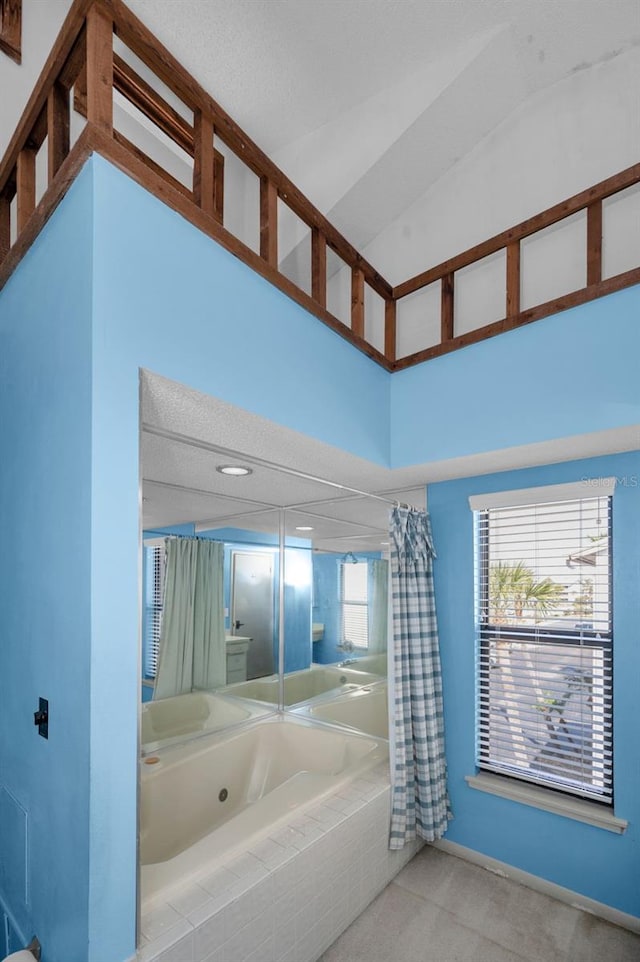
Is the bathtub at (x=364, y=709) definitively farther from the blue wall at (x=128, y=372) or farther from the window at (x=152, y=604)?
the blue wall at (x=128, y=372)

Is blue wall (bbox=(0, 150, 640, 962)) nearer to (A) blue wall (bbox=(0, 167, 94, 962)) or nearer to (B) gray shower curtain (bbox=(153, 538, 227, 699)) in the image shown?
(A) blue wall (bbox=(0, 167, 94, 962))

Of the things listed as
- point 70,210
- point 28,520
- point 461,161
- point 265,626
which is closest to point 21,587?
point 28,520

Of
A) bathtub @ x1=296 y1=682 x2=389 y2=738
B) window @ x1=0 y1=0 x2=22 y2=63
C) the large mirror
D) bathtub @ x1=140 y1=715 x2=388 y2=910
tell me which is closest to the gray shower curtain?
the large mirror

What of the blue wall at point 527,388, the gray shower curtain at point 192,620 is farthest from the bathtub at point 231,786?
the blue wall at point 527,388

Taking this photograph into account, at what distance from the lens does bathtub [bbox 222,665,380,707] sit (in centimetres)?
322

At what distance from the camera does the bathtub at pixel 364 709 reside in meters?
3.33

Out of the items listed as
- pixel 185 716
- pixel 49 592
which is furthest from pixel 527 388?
pixel 185 716

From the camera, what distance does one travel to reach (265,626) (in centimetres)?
325

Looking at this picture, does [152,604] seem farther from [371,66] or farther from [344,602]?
[371,66]

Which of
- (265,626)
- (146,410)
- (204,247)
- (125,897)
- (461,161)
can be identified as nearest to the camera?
(125,897)

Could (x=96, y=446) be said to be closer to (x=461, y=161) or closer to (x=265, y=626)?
(x=265, y=626)

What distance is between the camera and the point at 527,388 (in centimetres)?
204

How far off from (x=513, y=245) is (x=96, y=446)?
6.57 feet

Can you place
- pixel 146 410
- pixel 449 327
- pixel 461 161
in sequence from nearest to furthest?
pixel 146 410, pixel 449 327, pixel 461 161
